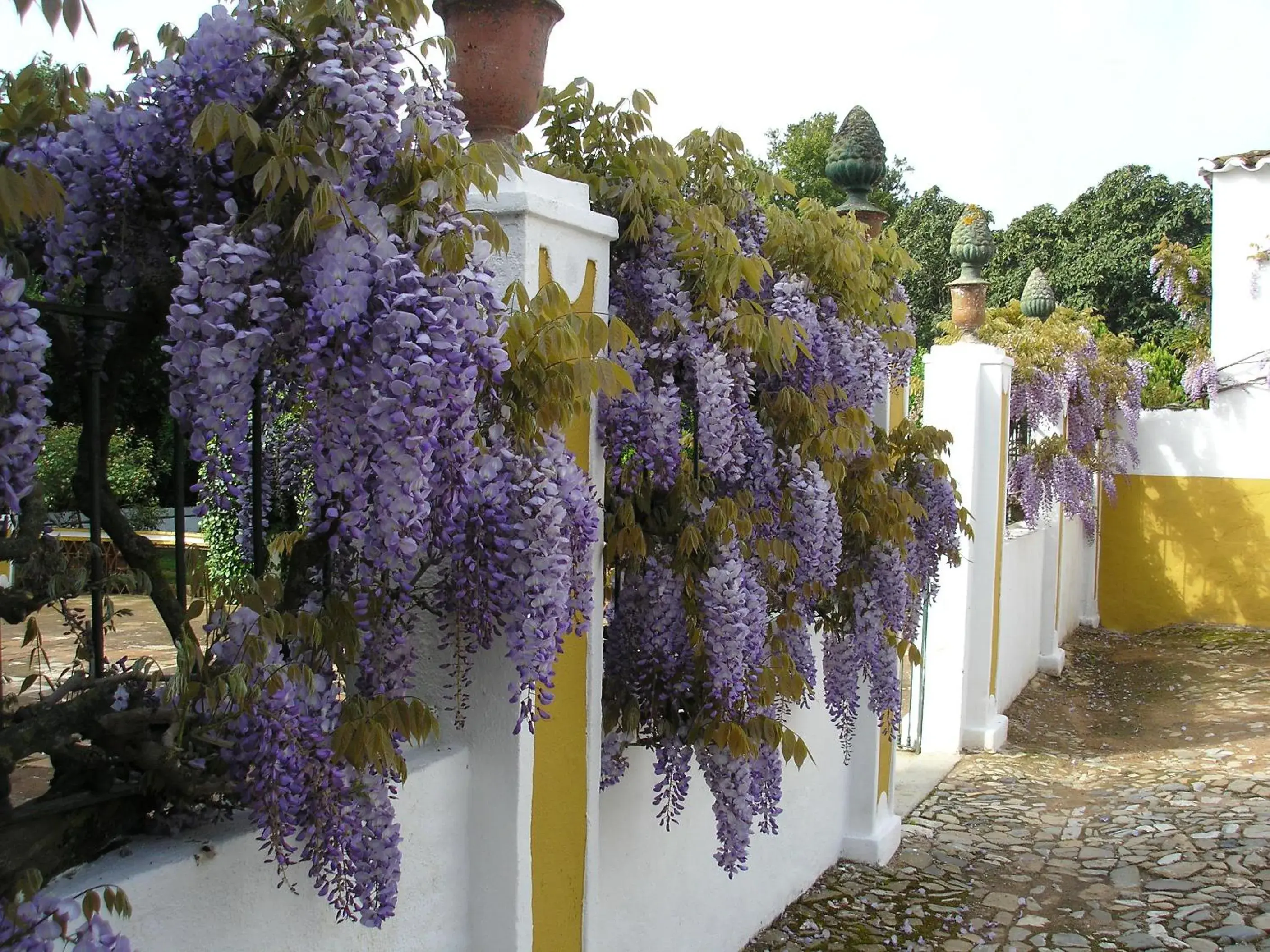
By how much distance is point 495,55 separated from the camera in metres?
2.33

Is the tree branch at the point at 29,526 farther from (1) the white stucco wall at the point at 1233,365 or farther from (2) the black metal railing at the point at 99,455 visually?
(1) the white stucco wall at the point at 1233,365

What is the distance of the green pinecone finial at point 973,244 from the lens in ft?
23.1

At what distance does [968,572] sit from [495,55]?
5.15 m

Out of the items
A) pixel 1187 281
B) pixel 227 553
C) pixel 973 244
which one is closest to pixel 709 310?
pixel 227 553

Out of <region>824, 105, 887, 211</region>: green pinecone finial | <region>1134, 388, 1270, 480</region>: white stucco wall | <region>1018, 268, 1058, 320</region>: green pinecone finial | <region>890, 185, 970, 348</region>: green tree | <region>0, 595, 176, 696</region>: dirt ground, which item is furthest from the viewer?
<region>890, 185, 970, 348</region>: green tree

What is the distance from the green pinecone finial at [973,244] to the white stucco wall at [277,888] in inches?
228

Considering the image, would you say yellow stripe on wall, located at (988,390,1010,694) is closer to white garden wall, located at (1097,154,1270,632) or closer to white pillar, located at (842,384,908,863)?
white pillar, located at (842,384,908,863)

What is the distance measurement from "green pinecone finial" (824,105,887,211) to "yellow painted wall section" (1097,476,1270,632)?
288 inches

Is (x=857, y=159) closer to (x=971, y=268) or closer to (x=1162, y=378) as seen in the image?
(x=971, y=268)

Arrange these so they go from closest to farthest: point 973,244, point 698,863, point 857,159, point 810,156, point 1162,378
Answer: point 698,863 < point 857,159 < point 973,244 < point 1162,378 < point 810,156

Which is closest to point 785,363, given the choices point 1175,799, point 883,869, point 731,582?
point 731,582

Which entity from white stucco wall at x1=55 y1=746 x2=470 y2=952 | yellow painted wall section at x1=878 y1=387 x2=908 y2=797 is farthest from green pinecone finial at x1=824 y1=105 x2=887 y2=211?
white stucco wall at x1=55 y1=746 x2=470 y2=952

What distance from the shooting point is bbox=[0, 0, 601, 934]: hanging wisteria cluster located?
1.53 metres

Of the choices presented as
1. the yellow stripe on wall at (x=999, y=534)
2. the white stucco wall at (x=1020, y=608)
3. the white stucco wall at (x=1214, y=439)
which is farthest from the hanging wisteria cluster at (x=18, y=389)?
the white stucco wall at (x=1214, y=439)
